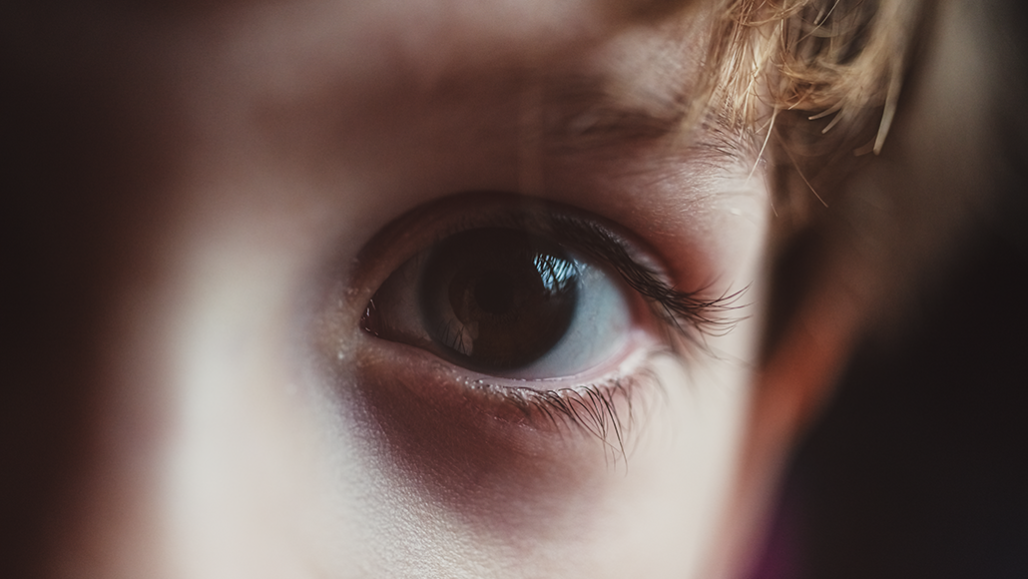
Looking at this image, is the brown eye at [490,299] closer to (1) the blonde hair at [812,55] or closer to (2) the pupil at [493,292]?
(2) the pupil at [493,292]

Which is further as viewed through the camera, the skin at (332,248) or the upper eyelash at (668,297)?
the upper eyelash at (668,297)

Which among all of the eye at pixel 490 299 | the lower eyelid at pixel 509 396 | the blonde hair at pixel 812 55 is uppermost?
the blonde hair at pixel 812 55

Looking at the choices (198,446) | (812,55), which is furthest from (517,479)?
(812,55)

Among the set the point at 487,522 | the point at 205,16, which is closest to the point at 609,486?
the point at 487,522

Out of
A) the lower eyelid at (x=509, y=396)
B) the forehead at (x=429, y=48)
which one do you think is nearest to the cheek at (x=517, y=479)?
the lower eyelid at (x=509, y=396)

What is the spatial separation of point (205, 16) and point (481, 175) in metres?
0.12

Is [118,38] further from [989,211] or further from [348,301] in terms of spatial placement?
[989,211]

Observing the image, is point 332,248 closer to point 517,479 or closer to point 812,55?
point 517,479

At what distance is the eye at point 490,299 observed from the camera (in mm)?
335

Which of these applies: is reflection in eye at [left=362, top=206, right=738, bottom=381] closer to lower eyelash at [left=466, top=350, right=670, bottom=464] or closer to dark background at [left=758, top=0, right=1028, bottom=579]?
lower eyelash at [left=466, top=350, right=670, bottom=464]

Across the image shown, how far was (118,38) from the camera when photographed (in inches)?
9.5

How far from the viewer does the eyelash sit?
337 mm

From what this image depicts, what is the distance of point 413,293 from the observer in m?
0.34

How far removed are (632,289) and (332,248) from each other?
164 mm
